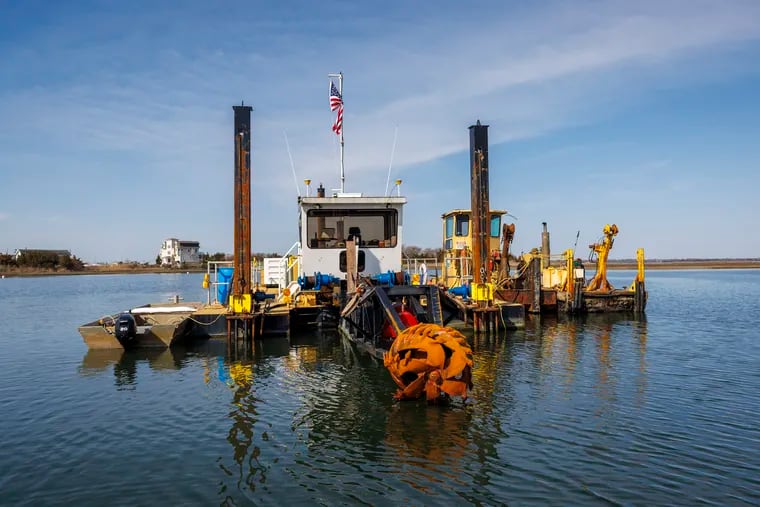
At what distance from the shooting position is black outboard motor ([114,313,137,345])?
14.9m

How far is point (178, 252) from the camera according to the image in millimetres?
133125

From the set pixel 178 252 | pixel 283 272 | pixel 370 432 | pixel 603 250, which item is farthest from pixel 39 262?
pixel 370 432

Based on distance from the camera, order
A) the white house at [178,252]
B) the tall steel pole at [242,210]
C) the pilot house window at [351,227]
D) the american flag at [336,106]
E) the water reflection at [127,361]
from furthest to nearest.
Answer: the white house at [178,252], the american flag at [336,106], the pilot house window at [351,227], the tall steel pole at [242,210], the water reflection at [127,361]

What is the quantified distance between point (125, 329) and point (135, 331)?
0.45m

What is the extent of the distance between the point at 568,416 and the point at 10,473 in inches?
320

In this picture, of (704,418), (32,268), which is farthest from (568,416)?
(32,268)

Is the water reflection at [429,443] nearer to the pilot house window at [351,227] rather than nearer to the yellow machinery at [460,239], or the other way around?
the pilot house window at [351,227]

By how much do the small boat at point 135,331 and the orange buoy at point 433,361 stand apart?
978 cm

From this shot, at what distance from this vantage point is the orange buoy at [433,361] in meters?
8.04

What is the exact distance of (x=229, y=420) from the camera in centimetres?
866

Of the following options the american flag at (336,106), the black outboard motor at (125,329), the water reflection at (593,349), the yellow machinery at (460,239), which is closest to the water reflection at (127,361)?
the black outboard motor at (125,329)

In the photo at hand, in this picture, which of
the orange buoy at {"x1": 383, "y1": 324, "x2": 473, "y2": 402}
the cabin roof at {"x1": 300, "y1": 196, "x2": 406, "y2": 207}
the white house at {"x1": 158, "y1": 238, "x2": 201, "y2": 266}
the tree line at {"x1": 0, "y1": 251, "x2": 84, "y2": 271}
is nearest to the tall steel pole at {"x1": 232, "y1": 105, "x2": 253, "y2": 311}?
the cabin roof at {"x1": 300, "y1": 196, "x2": 406, "y2": 207}

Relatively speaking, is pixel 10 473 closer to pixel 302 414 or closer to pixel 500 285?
pixel 302 414

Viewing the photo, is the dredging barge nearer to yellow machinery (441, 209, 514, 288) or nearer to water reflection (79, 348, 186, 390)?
water reflection (79, 348, 186, 390)
